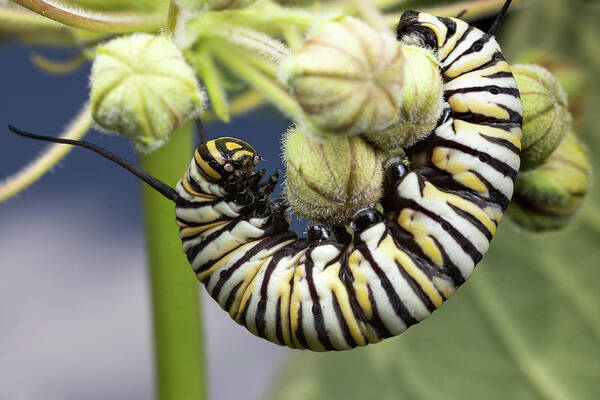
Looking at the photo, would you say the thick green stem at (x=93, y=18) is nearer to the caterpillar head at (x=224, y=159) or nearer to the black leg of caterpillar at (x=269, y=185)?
the caterpillar head at (x=224, y=159)

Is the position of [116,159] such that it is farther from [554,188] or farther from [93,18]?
[554,188]

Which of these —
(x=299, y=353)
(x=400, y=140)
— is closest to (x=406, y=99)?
Answer: (x=400, y=140)

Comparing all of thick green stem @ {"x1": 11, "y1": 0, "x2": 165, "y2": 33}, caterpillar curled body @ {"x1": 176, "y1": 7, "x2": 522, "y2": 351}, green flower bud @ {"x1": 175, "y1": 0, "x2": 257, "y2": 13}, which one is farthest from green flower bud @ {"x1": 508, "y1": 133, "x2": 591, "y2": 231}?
thick green stem @ {"x1": 11, "y1": 0, "x2": 165, "y2": 33}

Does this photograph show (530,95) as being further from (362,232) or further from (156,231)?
(156,231)

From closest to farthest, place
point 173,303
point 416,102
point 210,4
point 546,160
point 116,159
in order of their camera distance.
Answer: point 416,102, point 210,4, point 116,159, point 546,160, point 173,303

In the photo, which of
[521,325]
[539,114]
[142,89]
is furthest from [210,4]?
[521,325]

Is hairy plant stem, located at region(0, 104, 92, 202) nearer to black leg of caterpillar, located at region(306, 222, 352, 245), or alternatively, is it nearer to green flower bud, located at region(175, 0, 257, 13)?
green flower bud, located at region(175, 0, 257, 13)

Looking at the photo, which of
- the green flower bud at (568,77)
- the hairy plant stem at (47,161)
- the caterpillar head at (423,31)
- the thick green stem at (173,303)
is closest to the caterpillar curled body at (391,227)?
the caterpillar head at (423,31)
